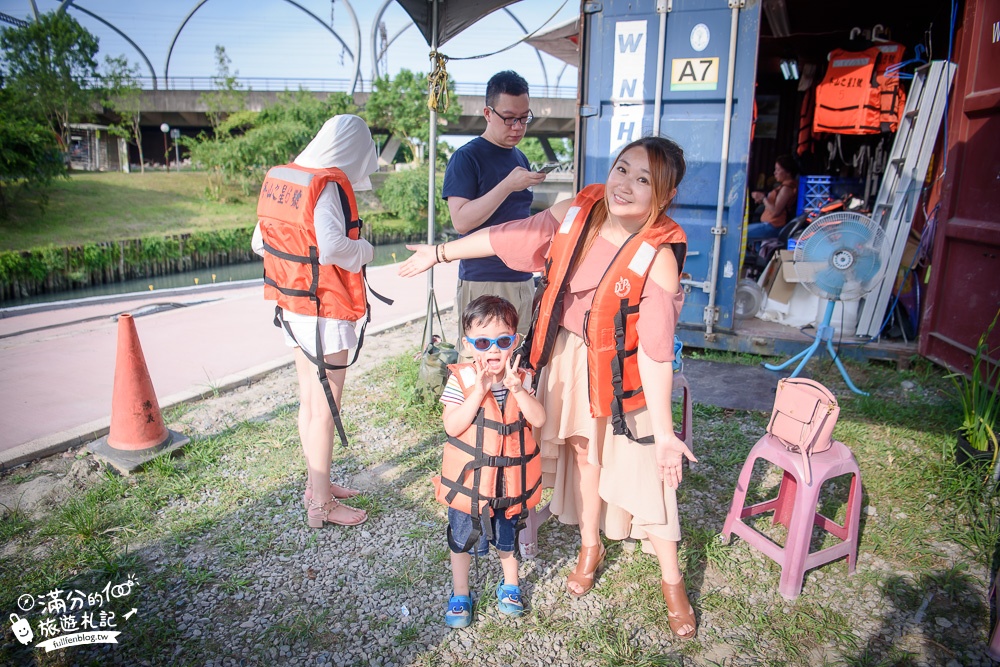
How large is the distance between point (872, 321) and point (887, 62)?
2621mm

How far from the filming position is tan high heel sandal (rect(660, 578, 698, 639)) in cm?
242

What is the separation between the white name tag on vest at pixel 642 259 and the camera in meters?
2.11

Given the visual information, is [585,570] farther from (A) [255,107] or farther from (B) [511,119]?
(A) [255,107]

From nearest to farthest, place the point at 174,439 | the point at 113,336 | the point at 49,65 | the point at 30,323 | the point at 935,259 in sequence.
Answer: the point at 174,439 → the point at 935,259 → the point at 113,336 → the point at 30,323 → the point at 49,65

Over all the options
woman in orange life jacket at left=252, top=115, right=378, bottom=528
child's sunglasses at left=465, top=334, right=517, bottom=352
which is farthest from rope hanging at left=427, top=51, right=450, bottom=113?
child's sunglasses at left=465, top=334, right=517, bottom=352

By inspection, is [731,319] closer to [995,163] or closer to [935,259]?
[935,259]

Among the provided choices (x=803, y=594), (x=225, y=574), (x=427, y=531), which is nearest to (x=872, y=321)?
(x=803, y=594)

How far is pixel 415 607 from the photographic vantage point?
257cm

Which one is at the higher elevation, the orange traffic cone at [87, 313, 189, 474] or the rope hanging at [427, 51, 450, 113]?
the rope hanging at [427, 51, 450, 113]

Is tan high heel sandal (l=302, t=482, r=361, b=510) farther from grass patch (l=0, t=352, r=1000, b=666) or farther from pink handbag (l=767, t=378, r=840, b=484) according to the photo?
pink handbag (l=767, t=378, r=840, b=484)

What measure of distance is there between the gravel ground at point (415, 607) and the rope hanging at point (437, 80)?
9.04 feet

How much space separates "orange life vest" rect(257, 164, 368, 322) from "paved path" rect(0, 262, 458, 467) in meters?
2.19

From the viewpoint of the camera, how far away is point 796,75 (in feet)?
27.4

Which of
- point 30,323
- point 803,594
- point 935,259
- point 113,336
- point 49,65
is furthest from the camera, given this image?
point 49,65
